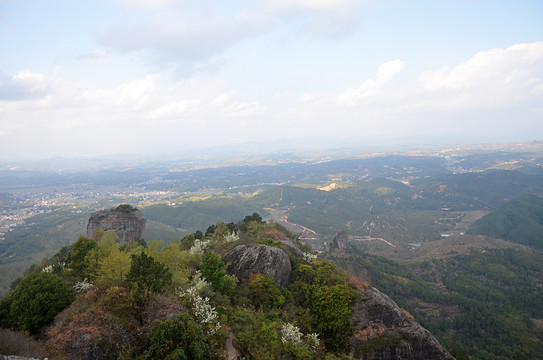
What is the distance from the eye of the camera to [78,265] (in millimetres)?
25875

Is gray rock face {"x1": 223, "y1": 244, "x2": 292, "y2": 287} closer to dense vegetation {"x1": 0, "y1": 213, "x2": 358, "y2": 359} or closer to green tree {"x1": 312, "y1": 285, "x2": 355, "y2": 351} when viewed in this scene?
dense vegetation {"x1": 0, "y1": 213, "x2": 358, "y2": 359}

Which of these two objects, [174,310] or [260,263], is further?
[260,263]

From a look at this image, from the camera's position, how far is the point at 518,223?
123938mm

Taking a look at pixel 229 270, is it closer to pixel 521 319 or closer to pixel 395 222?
pixel 521 319

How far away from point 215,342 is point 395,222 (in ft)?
474

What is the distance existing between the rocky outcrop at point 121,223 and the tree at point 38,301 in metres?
34.3

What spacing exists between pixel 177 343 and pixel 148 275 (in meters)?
6.60

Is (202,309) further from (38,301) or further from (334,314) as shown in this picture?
(334,314)

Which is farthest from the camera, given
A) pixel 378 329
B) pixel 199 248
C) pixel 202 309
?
pixel 199 248

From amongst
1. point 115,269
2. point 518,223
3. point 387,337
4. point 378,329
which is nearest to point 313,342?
point 378,329

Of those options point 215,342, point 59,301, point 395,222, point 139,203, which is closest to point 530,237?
point 395,222

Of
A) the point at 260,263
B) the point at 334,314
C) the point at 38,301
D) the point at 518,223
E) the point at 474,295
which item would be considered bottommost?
the point at 518,223

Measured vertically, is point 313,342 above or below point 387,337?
above

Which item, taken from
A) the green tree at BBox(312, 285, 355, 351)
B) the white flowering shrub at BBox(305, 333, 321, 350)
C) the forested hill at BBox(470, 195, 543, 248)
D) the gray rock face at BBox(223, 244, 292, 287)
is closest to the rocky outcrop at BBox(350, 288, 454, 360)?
the green tree at BBox(312, 285, 355, 351)
